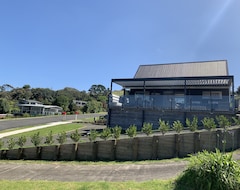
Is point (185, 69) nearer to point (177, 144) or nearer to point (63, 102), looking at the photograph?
point (177, 144)

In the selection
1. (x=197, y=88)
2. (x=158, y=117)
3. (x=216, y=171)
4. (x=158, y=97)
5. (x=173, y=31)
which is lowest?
(x=216, y=171)

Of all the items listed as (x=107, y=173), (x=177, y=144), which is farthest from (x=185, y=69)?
(x=107, y=173)

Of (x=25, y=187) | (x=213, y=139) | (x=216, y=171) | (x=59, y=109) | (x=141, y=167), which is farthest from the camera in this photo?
(x=59, y=109)

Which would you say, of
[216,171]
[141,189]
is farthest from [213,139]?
[141,189]

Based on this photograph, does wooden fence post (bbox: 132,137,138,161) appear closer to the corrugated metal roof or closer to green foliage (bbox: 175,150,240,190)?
green foliage (bbox: 175,150,240,190)

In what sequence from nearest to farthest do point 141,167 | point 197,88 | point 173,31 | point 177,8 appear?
point 141,167 → point 177,8 → point 173,31 → point 197,88

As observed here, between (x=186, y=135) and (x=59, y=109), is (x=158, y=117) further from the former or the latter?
(x=59, y=109)

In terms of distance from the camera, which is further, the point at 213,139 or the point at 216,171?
the point at 213,139

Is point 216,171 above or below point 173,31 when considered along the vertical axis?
below

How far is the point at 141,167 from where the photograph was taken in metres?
6.75

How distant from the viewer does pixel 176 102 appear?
14.5 meters

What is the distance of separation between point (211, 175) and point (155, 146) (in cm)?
424

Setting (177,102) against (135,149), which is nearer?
(135,149)

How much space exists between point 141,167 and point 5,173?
510 cm
